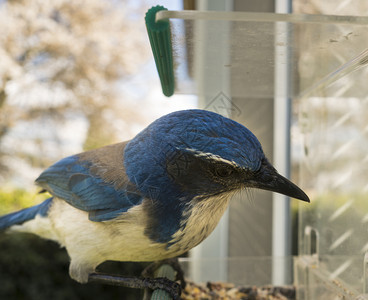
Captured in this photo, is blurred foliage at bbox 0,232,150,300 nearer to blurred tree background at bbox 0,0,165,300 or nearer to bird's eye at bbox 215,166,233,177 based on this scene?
blurred tree background at bbox 0,0,165,300

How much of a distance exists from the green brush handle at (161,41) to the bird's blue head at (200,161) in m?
0.17

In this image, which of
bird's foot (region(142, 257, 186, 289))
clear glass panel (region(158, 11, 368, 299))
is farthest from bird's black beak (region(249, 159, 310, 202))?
bird's foot (region(142, 257, 186, 289))

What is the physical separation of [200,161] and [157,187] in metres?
0.22

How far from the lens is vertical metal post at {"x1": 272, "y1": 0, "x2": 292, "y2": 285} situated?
1287 mm

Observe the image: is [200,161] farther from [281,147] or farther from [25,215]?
[25,215]

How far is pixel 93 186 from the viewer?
1453 millimetres

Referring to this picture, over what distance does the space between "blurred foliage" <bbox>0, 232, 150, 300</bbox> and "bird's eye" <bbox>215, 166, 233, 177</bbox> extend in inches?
90.1

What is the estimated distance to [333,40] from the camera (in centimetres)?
114

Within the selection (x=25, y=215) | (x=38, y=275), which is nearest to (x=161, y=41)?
(x=25, y=215)

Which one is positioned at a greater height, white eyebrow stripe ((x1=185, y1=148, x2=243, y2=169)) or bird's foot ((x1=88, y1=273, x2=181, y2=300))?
Answer: white eyebrow stripe ((x1=185, y1=148, x2=243, y2=169))

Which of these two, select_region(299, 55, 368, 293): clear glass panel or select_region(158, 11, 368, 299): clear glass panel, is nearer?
select_region(158, 11, 368, 299): clear glass panel

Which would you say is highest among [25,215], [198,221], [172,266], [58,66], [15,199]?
[58,66]

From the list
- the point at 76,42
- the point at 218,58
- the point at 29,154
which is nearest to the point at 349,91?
the point at 218,58

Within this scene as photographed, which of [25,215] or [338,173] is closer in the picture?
[338,173]
